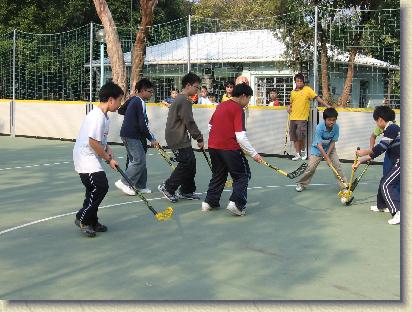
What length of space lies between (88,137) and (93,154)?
221mm

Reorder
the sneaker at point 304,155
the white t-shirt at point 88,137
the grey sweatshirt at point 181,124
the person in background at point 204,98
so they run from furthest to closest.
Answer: the person in background at point 204,98 < the sneaker at point 304,155 < the grey sweatshirt at point 181,124 < the white t-shirt at point 88,137

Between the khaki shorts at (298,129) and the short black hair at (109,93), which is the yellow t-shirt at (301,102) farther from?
the short black hair at (109,93)

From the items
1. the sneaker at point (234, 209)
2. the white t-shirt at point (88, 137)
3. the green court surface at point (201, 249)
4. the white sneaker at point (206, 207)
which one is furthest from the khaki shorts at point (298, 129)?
the white t-shirt at point (88, 137)

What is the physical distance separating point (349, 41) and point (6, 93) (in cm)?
1084

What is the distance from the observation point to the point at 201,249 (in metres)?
6.58

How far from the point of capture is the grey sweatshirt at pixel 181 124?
907 centimetres

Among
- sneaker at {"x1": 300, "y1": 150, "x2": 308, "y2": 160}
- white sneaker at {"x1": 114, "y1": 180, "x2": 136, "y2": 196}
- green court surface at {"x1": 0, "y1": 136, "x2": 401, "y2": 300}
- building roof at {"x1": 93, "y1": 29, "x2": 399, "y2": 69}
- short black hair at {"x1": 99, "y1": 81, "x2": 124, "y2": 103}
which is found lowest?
green court surface at {"x1": 0, "y1": 136, "x2": 401, "y2": 300}

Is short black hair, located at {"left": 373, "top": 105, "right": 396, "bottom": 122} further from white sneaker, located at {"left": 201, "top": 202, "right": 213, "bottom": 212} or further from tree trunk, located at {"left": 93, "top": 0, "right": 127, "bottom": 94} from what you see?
tree trunk, located at {"left": 93, "top": 0, "right": 127, "bottom": 94}

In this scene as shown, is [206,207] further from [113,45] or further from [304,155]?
[113,45]

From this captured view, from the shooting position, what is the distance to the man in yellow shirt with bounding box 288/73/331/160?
14.2 m

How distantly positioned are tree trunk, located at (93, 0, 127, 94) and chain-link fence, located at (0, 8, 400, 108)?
857mm

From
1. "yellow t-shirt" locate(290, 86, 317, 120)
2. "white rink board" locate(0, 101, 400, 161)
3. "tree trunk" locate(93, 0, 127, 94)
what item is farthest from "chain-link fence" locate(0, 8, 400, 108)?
"tree trunk" locate(93, 0, 127, 94)

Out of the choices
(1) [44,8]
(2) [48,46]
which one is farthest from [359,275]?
(1) [44,8]

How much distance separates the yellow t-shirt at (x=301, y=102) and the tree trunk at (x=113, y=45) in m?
8.18
